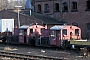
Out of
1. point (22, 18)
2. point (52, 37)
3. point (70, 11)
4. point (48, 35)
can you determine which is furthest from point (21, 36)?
point (70, 11)

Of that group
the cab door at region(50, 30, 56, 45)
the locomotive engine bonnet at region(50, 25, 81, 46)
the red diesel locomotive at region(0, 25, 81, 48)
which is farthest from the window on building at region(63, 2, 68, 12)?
the cab door at region(50, 30, 56, 45)

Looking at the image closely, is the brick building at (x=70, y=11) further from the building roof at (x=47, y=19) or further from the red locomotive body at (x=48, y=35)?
the red locomotive body at (x=48, y=35)

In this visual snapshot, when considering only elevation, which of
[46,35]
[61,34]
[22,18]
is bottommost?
[46,35]

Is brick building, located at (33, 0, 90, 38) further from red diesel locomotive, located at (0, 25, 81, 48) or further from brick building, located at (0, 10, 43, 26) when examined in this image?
red diesel locomotive, located at (0, 25, 81, 48)

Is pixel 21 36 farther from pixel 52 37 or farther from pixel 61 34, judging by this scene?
pixel 61 34

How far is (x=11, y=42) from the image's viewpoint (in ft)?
136

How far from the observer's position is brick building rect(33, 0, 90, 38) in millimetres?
45812

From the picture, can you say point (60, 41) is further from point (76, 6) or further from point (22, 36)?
point (76, 6)

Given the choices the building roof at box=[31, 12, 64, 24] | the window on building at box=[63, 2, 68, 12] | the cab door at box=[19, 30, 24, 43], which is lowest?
the cab door at box=[19, 30, 24, 43]

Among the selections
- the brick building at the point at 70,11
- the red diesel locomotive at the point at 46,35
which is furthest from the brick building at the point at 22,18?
the red diesel locomotive at the point at 46,35

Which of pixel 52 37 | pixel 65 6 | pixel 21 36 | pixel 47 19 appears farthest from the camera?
pixel 47 19

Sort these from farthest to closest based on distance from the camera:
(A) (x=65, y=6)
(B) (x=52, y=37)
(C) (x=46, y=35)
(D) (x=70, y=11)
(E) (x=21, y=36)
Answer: (A) (x=65, y=6)
(D) (x=70, y=11)
(E) (x=21, y=36)
(C) (x=46, y=35)
(B) (x=52, y=37)

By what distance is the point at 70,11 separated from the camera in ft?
158

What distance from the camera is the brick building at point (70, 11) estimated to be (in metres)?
45.8
